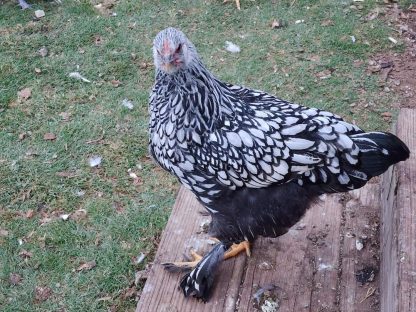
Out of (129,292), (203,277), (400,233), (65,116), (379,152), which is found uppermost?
(379,152)

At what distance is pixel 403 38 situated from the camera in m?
5.07

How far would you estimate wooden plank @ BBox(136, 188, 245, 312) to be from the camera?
2.73 meters

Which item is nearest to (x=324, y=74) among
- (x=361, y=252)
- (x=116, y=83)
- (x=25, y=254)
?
(x=116, y=83)

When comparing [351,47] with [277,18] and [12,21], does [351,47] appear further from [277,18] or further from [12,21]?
[12,21]

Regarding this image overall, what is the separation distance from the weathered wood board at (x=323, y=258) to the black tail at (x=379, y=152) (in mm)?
274

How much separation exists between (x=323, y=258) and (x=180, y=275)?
790 millimetres

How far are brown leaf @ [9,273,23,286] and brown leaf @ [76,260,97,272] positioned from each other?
0.36 meters

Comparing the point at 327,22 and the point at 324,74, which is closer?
the point at 324,74

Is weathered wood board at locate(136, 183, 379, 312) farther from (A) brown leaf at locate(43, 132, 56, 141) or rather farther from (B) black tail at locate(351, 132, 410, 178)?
(A) brown leaf at locate(43, 132, 56, 141)

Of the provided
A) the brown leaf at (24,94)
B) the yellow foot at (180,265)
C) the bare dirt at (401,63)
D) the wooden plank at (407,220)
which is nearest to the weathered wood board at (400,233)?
the wooden plank at (407,220)

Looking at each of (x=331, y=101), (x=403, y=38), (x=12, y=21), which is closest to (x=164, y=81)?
(x=331, y=101)

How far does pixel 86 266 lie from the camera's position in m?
3.38

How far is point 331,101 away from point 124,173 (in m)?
1.85

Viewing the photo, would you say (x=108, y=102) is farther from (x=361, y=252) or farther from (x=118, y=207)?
(x=361, y=252)
